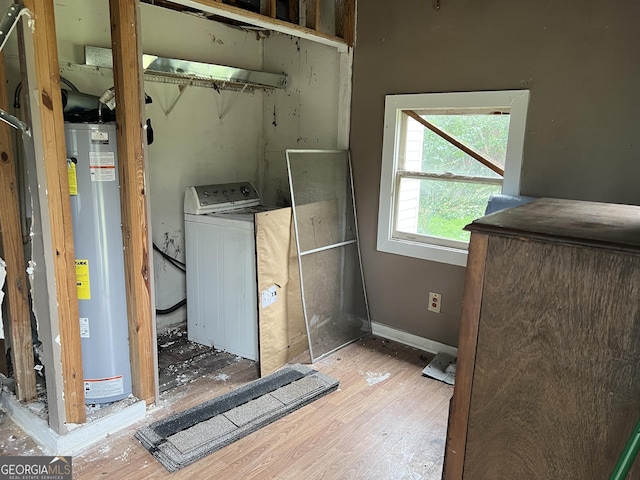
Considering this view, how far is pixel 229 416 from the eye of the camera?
92.5 inches

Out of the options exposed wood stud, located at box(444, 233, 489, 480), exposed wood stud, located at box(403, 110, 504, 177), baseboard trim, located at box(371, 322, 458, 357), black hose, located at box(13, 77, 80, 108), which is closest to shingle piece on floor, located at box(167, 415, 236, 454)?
exposed wood stud, located at box(444, 233, 489, 480)

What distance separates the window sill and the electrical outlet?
0.79 ft

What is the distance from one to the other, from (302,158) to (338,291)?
0.99 m

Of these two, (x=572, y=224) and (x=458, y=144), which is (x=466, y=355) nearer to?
(x=572, y=224)

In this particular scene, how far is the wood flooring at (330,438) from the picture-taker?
2.00 meters

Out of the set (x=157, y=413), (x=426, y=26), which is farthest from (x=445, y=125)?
(x=157, y=413)

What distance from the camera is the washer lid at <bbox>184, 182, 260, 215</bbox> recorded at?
306 centimetres

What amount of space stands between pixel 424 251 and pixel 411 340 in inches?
26.2

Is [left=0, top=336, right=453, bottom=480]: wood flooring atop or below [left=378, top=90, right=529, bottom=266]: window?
below

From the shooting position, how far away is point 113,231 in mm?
2260

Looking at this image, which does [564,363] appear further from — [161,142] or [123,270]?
[161,142]

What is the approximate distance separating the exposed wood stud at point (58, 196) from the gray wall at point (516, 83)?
6.35 ft

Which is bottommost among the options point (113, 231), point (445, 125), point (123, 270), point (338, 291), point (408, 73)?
point (338, 291)

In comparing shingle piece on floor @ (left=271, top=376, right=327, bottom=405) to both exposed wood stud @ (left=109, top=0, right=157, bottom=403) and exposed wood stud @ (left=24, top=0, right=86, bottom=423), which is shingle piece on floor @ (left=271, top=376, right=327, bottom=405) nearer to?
exposed wood stud @ (left=109, top=0, right=157, bottom=403)
